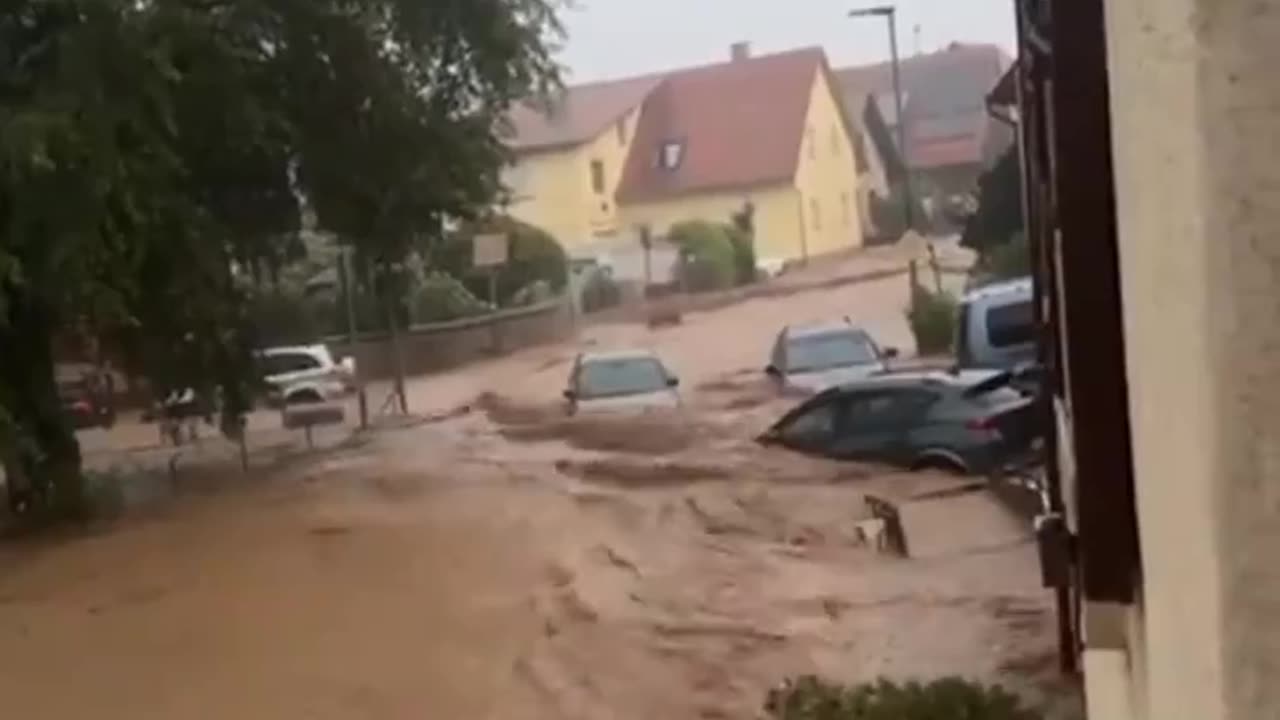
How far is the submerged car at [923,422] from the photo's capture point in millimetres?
10789

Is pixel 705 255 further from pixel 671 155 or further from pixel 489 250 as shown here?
pixel 489 250

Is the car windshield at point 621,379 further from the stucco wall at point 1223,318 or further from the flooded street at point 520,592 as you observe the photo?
the stucco wall at point 1223,318

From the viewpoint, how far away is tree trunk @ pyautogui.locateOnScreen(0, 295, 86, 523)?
10508 mm

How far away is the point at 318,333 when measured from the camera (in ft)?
46.7

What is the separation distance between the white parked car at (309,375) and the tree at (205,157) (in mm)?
1199

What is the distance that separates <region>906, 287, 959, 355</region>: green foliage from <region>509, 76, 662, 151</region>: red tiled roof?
9.69ft

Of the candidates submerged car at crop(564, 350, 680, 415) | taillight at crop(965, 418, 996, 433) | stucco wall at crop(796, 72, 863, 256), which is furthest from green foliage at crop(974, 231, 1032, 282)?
submerged car at crop(564, 350, 680, 415)

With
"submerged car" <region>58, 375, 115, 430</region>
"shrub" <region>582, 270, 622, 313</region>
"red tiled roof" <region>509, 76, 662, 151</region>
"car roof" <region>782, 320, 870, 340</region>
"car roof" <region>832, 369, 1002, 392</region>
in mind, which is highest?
"red tiled roof" <region>509, 76, 662, 151</region>

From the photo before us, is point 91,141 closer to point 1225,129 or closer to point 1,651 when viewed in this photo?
point 1,651

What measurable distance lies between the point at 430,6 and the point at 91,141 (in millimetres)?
2338

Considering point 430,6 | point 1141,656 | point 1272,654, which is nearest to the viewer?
point 1272,654

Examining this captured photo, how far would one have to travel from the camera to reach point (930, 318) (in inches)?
587

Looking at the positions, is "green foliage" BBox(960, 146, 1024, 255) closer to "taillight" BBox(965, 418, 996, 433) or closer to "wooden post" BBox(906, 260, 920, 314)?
"wooden post" BBox(906, 260, 920, 314)

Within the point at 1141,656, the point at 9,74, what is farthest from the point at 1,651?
the point at 1141,656
